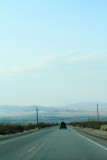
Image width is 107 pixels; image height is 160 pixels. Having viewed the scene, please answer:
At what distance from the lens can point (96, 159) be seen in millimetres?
15797

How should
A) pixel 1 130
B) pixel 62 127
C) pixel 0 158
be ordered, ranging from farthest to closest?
pixel 62 127, pixel 1 130, pixel 0 158

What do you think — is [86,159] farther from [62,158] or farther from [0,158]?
[0,158]

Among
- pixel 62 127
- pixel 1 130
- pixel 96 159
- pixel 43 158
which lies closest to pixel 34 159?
pixel 43 158

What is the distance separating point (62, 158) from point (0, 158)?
9.67ft

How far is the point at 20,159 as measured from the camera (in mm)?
16203

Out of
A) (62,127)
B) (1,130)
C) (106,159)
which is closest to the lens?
(106,159)

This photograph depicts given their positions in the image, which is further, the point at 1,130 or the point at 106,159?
the point at 1,130

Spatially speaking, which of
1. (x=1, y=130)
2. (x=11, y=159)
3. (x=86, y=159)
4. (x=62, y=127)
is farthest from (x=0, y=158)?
(x=62, y=127)

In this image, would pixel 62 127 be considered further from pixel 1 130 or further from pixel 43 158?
pixel 43 158

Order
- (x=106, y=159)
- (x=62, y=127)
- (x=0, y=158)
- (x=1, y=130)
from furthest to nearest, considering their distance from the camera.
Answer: (x=62, y=127), (x=1, y=130), (x=0, y=158), (x=106, y=159)

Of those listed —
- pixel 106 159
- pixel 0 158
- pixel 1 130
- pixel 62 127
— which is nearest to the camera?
pixel 106 159

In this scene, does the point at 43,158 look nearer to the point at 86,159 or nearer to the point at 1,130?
the point at 86,159

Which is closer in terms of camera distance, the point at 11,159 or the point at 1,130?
the point at 11,159

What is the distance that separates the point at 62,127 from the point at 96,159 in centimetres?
6308
